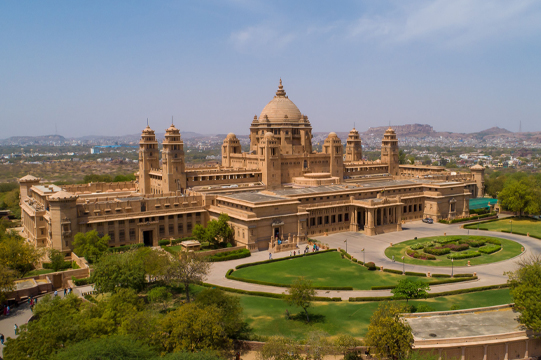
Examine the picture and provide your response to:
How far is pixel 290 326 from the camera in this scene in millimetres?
36594

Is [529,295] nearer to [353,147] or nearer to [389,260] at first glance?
[389,260]

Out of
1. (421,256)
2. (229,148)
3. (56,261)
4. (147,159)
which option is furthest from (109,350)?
(229,148)

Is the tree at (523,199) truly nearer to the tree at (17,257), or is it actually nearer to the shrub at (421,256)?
the shrub at (421,256)

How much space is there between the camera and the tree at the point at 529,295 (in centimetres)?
3206

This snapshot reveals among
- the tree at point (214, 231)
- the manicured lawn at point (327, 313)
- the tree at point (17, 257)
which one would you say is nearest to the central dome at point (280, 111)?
the tree at point (214, 231)

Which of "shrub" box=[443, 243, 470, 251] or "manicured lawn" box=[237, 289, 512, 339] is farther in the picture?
"shrub" box=[443, 243, 470, 251]

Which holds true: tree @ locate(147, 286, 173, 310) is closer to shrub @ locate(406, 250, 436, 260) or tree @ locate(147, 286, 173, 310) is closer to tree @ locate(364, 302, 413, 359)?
tree @ locate(364, 302, 413, 359)

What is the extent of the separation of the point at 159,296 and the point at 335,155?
61.9m

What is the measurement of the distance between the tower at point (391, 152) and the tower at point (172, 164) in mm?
51956

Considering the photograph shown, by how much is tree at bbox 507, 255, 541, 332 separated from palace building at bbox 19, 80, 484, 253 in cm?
3238

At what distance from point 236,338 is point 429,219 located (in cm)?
5666

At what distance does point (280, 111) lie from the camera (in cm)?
9519

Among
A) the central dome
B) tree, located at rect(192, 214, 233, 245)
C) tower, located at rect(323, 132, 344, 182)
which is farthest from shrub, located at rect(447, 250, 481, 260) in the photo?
the central dome

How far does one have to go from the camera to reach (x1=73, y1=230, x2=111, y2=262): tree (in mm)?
51750
